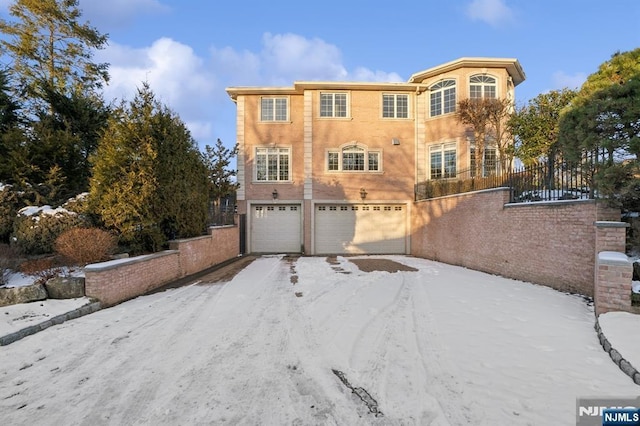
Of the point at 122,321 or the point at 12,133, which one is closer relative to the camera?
the point at 122,321

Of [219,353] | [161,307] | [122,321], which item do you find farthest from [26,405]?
[161,307]

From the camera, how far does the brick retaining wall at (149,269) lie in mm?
5715

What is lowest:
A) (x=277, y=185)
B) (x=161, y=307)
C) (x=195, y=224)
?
(x=161, y=307)

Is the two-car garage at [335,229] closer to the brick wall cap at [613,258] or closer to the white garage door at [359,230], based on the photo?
the white garage door at [359,230]

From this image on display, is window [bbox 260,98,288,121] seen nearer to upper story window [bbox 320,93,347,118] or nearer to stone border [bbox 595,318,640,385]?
upper story window [bbox 320,93,347,118]

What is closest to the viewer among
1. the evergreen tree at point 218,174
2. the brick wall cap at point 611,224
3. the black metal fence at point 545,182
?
the brick wall cap at point 611,224

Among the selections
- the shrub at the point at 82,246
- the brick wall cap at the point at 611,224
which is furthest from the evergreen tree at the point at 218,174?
the brick wall cap at the point at 611,224

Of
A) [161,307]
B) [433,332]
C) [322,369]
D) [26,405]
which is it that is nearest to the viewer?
Result: [26,405]

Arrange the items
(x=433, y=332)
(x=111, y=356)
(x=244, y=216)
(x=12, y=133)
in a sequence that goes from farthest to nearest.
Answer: (x=244, y=216) < (x=12, y=133) < (x=433, y=332) < (x=111, y=356)

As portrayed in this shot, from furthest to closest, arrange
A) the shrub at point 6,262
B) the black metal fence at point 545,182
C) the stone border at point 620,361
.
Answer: the black metal fence at point 545,182
the shrub at point 6,262
the stone border at point 620,361

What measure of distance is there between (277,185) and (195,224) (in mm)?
6273

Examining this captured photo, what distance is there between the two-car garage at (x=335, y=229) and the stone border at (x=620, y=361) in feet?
37.7

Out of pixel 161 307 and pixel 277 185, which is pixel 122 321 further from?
pixel 277 185

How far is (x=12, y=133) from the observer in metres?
8.41
